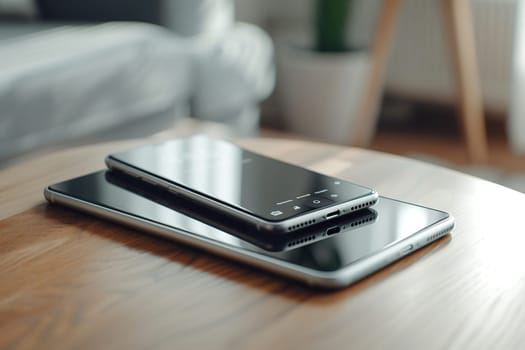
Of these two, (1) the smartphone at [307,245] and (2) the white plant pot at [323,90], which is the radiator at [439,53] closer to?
(2) the white plant pot at [323,90]

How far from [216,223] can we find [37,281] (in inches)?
6.1

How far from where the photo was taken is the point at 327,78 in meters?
2.16

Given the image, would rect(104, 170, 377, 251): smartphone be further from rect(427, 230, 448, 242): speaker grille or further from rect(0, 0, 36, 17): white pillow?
rect(0, 0, 36, 17): white pillow

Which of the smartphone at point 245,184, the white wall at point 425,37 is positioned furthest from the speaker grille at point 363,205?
the white wall at point 425,37

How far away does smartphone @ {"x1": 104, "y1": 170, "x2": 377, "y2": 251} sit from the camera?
0.66 m

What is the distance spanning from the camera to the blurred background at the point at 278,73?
1502 millimetres

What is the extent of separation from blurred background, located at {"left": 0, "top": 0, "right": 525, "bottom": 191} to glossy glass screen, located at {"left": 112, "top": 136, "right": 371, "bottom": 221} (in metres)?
0.61

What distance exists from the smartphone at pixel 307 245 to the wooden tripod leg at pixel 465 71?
4.44 ft

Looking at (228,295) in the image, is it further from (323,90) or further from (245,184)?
(323,90)

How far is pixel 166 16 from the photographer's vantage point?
1827 mm

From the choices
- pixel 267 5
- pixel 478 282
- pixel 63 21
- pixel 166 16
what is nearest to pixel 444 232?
pixel 478 282

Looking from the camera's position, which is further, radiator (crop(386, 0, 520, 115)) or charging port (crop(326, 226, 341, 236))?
radiator (crop(386, 0, 520, 115))

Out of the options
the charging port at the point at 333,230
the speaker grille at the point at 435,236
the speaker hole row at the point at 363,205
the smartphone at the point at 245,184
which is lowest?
the speaker grille at the point at 435,236

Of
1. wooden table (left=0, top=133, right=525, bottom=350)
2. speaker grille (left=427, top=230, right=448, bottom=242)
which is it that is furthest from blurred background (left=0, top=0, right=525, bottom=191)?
speaker grille (left=427, top=230, right=448, bottom=242)
